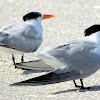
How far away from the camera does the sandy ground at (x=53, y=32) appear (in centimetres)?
432

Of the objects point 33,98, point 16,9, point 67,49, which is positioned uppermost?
point 67,49

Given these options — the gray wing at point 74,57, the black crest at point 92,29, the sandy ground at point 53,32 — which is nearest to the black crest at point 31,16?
the sandy ground at point 53,32

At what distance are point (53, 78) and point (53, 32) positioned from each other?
3253mm

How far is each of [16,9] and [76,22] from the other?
6.55 ft

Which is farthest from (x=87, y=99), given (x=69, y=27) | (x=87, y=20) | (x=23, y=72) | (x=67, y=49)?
(x=87, y=20)

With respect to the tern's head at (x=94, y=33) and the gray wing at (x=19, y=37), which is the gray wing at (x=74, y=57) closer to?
the tern's head at (x=94, y=33)

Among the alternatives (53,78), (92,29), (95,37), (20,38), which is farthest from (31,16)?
(53,78)

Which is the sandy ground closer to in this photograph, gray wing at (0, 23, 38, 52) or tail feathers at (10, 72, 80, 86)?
tail feathers at (10, 72, 80, 86)

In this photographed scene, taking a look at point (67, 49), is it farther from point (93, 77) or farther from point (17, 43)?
point (17, 43)

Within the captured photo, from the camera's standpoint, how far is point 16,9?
9.38 m

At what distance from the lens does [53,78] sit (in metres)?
4.23

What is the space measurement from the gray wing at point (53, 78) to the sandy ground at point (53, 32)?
0.59 feet

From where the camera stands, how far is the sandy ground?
170 inches

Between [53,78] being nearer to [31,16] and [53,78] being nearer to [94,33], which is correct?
[94,33]
